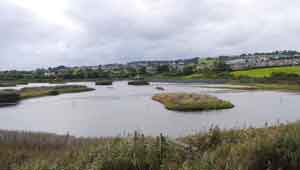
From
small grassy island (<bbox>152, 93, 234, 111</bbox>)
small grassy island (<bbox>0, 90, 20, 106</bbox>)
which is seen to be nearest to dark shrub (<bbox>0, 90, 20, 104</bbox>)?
small grassy island (<bbox>0, 90, 20, 106</bbox>)

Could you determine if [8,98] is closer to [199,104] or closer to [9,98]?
[9,98]

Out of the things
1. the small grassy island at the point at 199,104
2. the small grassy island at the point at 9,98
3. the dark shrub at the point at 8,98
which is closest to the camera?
the small grassy island at the point at 199,104

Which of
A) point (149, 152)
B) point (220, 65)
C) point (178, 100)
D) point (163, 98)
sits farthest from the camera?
point (220, 65)

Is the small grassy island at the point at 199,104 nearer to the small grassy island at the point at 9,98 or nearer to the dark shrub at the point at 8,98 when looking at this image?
the small grassy island at the point at 9,98

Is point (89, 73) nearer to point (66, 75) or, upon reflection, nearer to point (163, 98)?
point (66, 75)

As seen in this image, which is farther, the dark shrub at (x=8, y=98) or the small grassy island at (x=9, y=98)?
the dark shrub at (x=8, y=98)

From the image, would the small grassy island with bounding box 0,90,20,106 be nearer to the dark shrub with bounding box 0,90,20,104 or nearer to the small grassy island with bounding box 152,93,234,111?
the dark shrub with bounding box 0,90,20,104

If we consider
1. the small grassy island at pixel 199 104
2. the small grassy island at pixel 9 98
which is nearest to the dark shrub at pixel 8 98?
the small grassy island at pixel 9 98

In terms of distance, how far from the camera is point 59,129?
2442 centimetres

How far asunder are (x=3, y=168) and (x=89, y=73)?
134249 mm

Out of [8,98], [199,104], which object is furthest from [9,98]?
[199,104]

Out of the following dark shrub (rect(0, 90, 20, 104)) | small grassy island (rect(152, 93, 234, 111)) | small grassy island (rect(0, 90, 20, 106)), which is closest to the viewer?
small grassy island (rect(152, 93, 234, 111))

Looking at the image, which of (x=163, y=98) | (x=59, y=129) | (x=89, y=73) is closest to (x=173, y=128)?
(x=59, y=129)

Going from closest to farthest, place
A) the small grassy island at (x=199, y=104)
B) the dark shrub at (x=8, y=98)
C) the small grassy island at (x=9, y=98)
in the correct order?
the small grassy island at (x=199, y=104) < the small grassy island at (x=9, y=98) < the dark shrub at (x=8, y=98)
